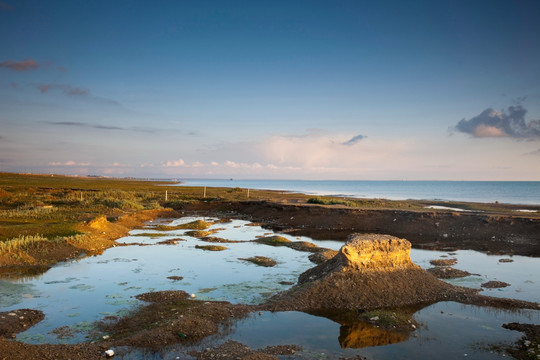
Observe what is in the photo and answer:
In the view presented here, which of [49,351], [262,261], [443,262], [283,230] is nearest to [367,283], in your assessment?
[262,261]

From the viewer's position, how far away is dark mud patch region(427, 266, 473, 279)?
17.2 m

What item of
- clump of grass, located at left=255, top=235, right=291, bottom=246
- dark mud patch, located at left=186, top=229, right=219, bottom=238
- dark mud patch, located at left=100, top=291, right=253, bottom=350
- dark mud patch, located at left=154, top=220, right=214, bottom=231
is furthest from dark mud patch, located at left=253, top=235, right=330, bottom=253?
dark mud patch, located at left=100, top=291, right=253, bottom=350

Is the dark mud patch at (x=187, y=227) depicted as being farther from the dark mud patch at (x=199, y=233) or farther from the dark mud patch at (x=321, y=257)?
the dark mud patch at (x=321, y=257)

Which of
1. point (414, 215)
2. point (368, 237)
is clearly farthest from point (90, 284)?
point (414, 215)

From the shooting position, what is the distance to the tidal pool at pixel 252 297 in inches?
403

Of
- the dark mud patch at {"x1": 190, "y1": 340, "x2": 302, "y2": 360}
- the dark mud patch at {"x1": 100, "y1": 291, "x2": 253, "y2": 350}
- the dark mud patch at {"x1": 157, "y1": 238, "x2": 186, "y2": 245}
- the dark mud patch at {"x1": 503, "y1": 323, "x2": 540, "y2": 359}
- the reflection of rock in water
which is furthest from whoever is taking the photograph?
the dark mud patch at {"x1": 157, "y1": 238, "x2": 186, "y2": 245}

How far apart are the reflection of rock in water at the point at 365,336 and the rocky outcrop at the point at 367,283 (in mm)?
1423

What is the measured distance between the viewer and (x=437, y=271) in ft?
58.3

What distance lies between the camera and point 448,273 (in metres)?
17.5

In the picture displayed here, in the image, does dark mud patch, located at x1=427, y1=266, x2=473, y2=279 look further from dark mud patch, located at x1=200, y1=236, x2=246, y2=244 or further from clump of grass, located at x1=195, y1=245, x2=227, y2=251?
dark mud patch, located at x1=200, y1=236, x2=246, y2=244

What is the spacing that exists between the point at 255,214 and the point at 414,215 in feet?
59.7

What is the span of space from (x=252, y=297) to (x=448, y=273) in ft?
32.1

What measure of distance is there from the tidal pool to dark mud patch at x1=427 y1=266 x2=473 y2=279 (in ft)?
1.66

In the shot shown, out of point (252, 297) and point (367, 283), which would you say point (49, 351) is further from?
point (367, 283)
